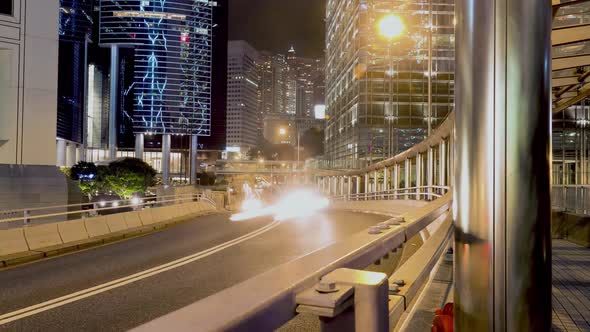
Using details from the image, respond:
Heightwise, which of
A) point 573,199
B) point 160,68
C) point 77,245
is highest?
point 160,68

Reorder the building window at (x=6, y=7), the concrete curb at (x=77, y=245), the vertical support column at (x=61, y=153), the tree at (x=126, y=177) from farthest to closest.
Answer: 1. the vertical support column at (x=61, y=153)
2. the tree at (x=126, y=177)
3. the building window at (x=6, y=7)
4. the concrete curb at (x=77, y=245)

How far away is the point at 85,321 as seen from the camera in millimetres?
7172

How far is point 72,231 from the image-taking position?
16344mm

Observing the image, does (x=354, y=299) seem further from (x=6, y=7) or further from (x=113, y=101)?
(x=113, y=101)

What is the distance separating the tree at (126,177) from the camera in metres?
80.8

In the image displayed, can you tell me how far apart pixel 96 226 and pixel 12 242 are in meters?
4.16

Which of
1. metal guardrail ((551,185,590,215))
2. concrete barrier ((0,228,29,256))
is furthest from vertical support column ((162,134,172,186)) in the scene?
metal guardrail ((551,185,590,215))

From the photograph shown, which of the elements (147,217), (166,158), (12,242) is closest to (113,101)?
(166,158)

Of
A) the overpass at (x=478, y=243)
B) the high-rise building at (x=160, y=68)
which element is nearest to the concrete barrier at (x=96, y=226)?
the overpass at (x=478, y=243)

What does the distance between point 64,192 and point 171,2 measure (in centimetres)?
14054

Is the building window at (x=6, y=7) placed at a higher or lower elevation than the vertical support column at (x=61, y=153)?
higher

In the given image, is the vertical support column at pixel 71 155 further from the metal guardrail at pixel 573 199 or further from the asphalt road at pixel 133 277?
the metal guardrail at pixel 573 199

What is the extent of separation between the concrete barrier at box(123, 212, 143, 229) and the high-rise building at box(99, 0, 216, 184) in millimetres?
120445

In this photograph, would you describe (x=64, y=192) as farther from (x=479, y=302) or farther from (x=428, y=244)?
(x=479, y=302)
